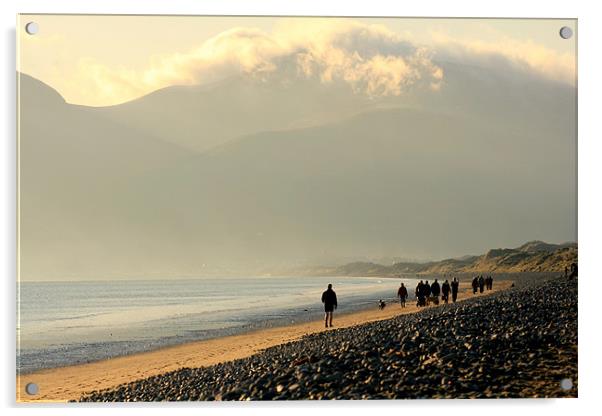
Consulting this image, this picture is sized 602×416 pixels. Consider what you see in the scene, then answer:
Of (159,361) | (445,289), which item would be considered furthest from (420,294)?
(159,361)

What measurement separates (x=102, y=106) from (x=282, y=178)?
1.75 m

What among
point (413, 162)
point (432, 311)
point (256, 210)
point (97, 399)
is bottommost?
point (97, 399)

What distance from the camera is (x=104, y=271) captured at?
6887 millimetres

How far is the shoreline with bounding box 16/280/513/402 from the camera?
6.57 metres

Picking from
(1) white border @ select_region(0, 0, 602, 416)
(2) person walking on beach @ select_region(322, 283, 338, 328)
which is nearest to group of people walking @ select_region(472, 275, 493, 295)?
(1) white border @ select_region(0, 0, 602, 416)

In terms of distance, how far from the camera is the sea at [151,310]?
6570 mm

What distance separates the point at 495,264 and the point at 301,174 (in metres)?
2.00

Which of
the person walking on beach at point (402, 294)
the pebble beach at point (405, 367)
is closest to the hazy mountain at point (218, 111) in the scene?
the person walking on beach at point (402, 294)

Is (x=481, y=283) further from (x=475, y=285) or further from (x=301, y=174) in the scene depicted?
(x=301, y=174)

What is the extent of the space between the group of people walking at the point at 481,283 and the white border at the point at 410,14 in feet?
2.66

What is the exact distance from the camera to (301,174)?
7.10m

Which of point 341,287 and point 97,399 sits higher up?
point 341,287
